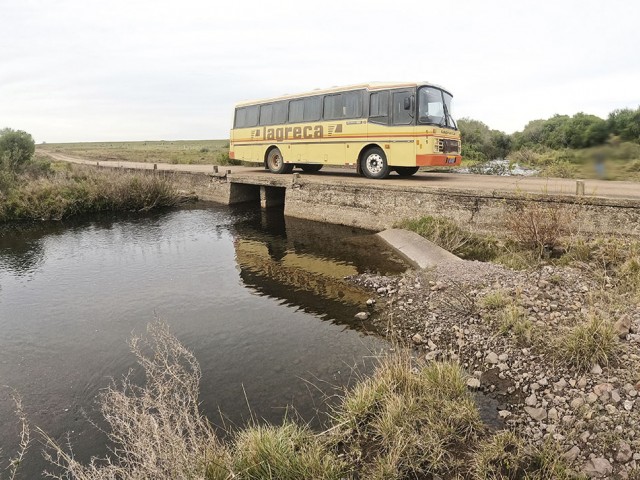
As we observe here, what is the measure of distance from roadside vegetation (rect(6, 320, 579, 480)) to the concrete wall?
627 centimetres

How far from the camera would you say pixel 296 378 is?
17.2 feet

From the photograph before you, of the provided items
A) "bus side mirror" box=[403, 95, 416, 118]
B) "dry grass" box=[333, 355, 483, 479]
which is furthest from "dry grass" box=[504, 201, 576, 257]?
"dry grass" box=[333, 355, 483, 479]

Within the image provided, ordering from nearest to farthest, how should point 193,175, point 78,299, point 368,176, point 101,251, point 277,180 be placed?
point 78,299, point 101,251, point 368,176, point 277,180, point 193,175

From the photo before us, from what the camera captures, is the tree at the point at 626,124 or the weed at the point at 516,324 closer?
the weed at the point at 516,324

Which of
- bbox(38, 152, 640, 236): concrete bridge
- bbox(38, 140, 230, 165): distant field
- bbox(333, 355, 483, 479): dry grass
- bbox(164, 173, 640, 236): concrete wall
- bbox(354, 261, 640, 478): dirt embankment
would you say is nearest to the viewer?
bbox(333, 355, 483, 479): dry grass

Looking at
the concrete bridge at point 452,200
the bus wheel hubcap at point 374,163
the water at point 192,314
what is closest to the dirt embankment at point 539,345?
the water at point 192,314

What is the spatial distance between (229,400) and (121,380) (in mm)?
1624

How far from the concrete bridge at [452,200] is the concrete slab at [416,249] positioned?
92 centimetres

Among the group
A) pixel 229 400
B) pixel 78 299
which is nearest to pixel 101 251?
pixel 78 299

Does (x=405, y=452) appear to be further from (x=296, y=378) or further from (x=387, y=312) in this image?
(x=387, y=312)

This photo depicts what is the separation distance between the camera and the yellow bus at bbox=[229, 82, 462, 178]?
476 inches

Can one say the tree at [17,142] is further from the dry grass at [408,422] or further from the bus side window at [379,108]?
the dry grass at [408,422]

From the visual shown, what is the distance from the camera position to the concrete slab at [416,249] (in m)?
8.98

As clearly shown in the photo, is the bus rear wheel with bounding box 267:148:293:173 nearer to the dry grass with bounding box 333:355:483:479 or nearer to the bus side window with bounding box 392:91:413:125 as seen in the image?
the bus side window with bounding box 392:91:413:125
